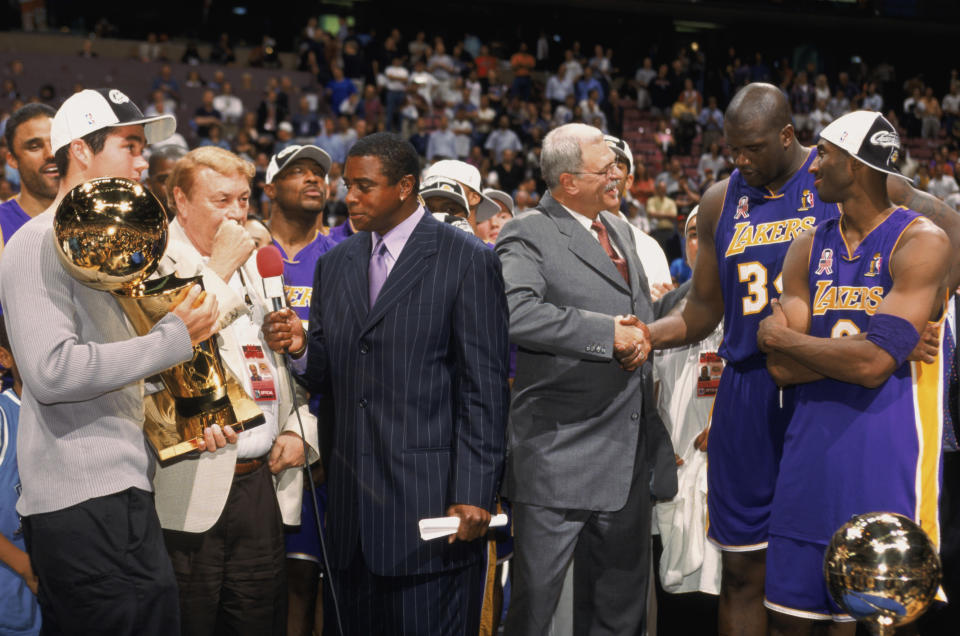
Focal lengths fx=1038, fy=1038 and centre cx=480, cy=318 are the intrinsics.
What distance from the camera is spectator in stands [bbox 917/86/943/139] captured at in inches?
917

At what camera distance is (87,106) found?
10.3 ft

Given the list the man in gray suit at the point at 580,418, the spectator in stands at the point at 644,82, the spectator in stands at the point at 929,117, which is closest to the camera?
the man in gray suit at the point at 580,418

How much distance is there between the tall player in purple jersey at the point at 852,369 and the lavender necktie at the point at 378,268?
1.33 m

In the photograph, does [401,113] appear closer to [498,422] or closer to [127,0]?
[127,0]

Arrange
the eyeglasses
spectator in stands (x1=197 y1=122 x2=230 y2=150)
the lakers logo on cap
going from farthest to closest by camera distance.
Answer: spectator in stands (x1=197 y1=122 x2=230 y2=150), the eyeglasses, the lakers logo on cap

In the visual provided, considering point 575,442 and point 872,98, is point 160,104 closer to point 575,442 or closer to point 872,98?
point 575,442

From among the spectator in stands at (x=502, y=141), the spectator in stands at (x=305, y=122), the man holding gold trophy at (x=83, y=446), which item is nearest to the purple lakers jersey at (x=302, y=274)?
the man holding gold trophy at (x=83, y=446)

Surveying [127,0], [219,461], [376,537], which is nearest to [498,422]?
[376,537]

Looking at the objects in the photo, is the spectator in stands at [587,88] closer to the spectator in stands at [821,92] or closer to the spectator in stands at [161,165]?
the spectator in stands at [821,92]

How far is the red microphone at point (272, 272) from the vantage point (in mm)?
3479

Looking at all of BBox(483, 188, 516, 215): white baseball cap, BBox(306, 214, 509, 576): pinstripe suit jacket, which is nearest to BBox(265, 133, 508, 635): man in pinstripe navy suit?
BBox(306, 214, 509, 576): pinstripe suit jacket

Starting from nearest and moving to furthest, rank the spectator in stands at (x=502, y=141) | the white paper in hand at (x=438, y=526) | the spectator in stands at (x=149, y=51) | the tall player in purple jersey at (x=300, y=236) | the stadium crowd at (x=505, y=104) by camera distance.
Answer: the white paper in hand at (x=438, y=526), the tall player in purple jersey at (x=300, y=236), the stadium crowd at (x=505, y=104), the spectator in stands at (x=502, y=141), the spectator in stands at (x=149, y=51)

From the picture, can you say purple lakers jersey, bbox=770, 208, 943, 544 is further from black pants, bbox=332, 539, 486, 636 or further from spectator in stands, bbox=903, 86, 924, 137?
spectator in stands, bbox=903, 86, 924, 137

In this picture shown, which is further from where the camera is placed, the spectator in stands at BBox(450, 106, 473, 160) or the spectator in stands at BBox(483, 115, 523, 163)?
the spectator in stands at BBox(483, 115, 523, 163)
